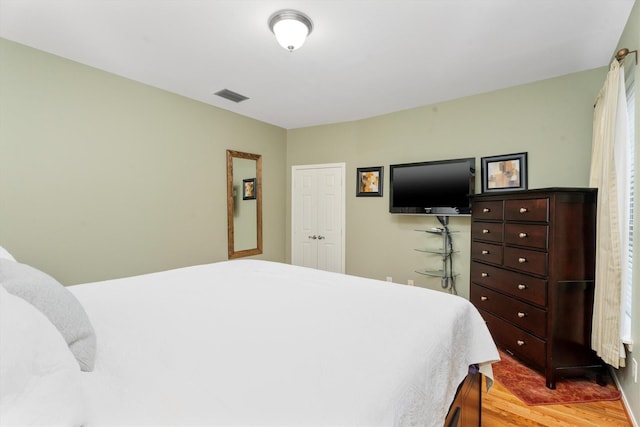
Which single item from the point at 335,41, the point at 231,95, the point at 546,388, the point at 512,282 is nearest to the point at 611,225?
the point at 512,282

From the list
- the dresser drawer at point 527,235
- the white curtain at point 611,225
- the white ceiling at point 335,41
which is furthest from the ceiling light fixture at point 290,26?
the dresser drawer at point 527,235

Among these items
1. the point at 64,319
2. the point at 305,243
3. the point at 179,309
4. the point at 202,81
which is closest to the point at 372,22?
the point at 202,81

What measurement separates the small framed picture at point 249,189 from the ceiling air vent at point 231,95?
114 centimetres

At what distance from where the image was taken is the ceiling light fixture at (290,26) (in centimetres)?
200

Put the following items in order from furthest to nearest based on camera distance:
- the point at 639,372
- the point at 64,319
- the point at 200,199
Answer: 1. the point at 200,199
2. the point at 639,372
3. the point at 64,319

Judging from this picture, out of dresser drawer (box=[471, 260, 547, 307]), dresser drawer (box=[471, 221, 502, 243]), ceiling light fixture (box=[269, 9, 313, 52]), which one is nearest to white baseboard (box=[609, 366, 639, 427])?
Result: dresser drawer (box=[471, 260, 547, 307])

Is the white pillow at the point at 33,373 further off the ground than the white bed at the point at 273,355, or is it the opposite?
the white pillow at the point at 33,373

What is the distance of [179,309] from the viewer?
4.52 feet

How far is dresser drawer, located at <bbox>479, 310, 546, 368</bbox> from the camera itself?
2307mm

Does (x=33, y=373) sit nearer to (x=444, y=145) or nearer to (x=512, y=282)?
(x=512, y=282)

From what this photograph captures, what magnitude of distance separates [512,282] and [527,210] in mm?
635

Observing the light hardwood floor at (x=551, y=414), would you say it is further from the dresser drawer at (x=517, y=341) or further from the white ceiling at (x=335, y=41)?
the white ceiling at (x=335, y=41)

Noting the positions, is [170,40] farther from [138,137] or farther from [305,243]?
[305,243]

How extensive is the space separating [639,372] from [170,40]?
3.90 metres
